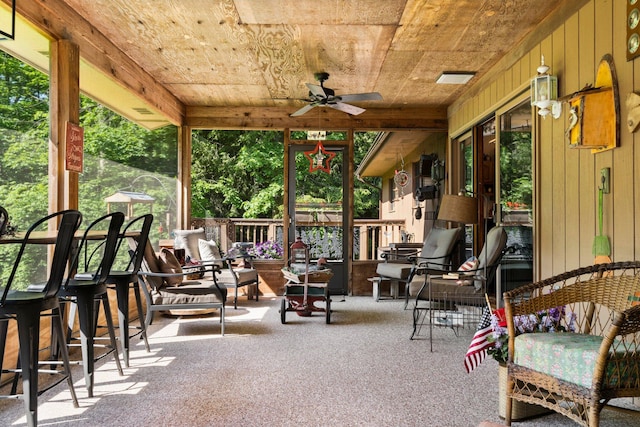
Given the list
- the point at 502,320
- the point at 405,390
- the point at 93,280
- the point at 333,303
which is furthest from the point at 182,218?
the point at 502,320

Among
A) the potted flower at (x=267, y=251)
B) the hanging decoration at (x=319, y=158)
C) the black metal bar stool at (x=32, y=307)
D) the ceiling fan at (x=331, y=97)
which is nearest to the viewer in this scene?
the black metal bar stool at (x=32, y=307)

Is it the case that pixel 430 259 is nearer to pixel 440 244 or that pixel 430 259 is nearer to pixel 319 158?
pixel 440 244

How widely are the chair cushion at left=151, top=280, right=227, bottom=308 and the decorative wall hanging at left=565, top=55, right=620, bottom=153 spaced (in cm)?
321

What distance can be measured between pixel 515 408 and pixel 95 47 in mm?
4302

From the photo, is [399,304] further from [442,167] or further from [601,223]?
[601,223]

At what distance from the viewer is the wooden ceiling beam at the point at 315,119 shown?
7379mm

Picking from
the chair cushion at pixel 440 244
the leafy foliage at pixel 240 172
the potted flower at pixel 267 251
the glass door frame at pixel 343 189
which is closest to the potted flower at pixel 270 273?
the potted flower at pixel 267 251

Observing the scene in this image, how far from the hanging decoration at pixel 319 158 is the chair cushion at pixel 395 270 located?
1.71 metres

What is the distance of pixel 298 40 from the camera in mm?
4695

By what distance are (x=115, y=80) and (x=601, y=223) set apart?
4370 millimetres

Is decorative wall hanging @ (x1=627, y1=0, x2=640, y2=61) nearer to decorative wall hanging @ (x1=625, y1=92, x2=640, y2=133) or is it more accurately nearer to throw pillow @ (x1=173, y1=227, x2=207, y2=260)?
decorative wall hanging @ (x1=625, y1=92, x2=640, y2=133)

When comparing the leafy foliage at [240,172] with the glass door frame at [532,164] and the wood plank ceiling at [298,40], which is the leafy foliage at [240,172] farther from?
the glass door frame at [532,164]

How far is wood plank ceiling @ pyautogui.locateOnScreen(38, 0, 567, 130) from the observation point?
157 inches

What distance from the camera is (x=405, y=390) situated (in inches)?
122
